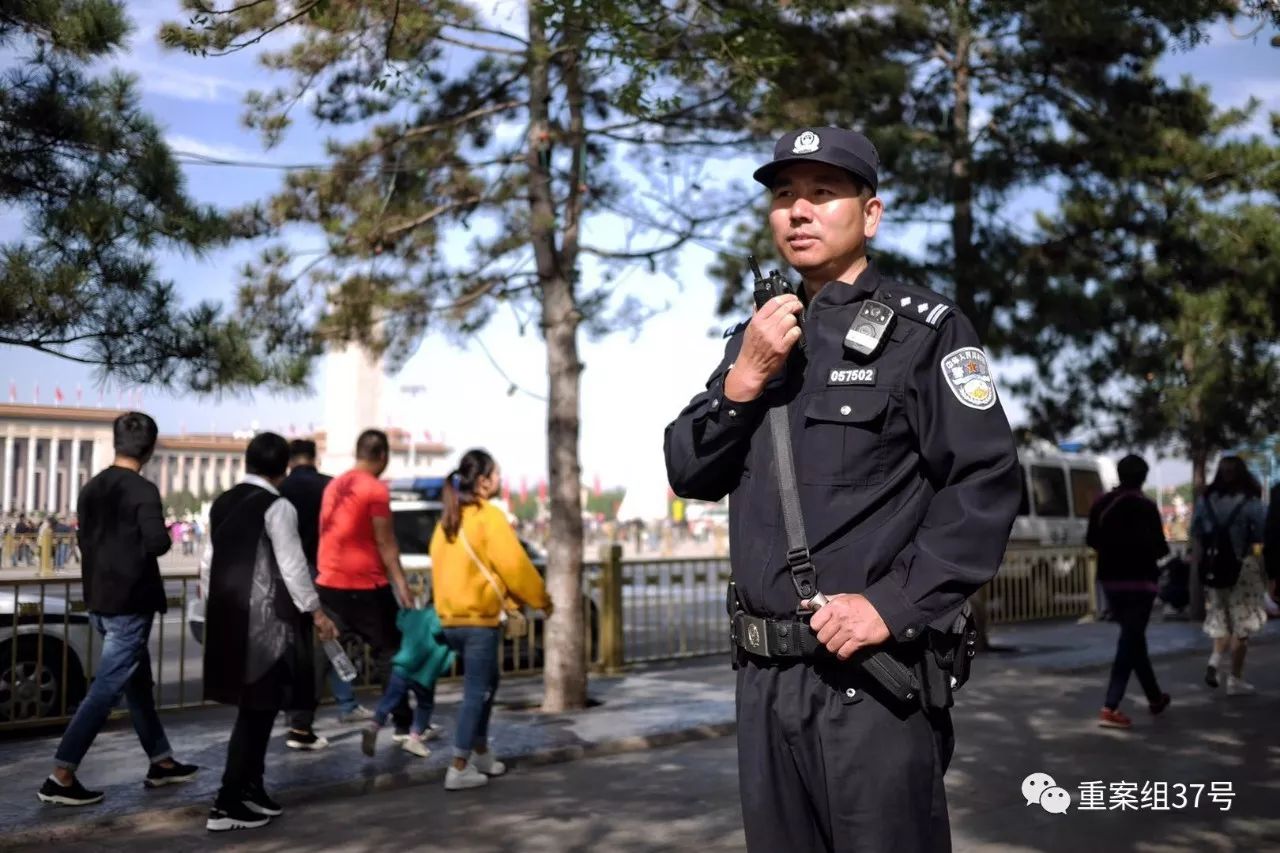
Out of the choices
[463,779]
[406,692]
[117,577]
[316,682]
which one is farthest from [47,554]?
[463,779]

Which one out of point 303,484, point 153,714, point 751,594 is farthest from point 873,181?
point 303,484

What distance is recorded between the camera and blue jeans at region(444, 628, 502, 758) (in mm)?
7590

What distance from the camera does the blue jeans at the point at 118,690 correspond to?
6961 mm

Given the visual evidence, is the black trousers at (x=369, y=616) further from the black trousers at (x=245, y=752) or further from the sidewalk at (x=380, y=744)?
the black trousers at (x=245, y=752)

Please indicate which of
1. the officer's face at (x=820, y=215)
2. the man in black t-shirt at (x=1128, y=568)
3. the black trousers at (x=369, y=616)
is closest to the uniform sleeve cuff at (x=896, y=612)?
the officer's face at (x=820, y=215)

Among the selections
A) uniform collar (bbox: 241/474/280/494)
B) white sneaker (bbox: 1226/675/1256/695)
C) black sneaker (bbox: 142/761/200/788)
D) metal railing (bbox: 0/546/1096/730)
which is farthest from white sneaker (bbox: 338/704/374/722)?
white sneaker (bbox: 1226/675/1256/695)

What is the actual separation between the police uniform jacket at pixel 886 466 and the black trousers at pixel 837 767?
0.15 meters

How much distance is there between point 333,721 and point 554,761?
7.41 ft

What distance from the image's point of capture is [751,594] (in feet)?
8.96

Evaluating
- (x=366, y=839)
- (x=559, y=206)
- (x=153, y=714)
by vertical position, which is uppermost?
(x=559, y=206)

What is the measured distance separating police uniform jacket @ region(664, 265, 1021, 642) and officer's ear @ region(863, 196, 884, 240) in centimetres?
15

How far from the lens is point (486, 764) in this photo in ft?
26.0

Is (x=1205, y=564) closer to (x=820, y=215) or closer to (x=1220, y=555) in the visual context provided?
(x=1220, y=555)

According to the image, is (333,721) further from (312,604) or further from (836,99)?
(836,99)
